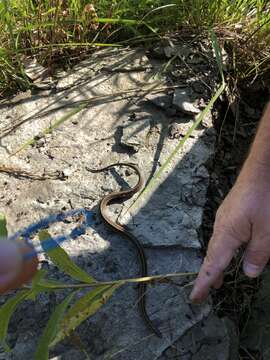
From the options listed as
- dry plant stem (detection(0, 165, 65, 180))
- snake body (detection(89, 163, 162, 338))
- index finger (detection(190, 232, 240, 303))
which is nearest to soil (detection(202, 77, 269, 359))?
snake body (detection(89, 163, 162, 338))

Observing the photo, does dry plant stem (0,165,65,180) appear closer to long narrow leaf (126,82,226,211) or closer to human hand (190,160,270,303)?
long narrow leaf (126,82,226,211)

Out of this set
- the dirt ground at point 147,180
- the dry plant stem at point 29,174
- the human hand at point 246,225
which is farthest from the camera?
the dry plant stem at point 29,174

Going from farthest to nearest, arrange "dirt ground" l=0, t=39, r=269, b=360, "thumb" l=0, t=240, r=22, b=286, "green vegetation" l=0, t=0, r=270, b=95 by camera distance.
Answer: "green vegetation" l=0, t=0, r=270, b=95, "dirt ground" l=0, t=39, r=269, b=360, "thumb" l=0, t=240, r=22, b=286

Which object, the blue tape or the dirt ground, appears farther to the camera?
the blue tape

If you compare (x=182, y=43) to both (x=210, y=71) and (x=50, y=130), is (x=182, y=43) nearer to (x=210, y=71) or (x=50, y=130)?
(x=210, y=71)

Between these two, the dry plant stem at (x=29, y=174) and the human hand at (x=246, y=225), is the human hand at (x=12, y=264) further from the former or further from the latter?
the dry plant stem at (x=29, y=174)

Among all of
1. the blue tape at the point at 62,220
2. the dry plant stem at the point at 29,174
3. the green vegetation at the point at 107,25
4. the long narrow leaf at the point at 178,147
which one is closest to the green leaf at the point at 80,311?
the blue tape at the point at 62,220

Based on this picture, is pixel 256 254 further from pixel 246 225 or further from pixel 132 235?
pixel 132 235
